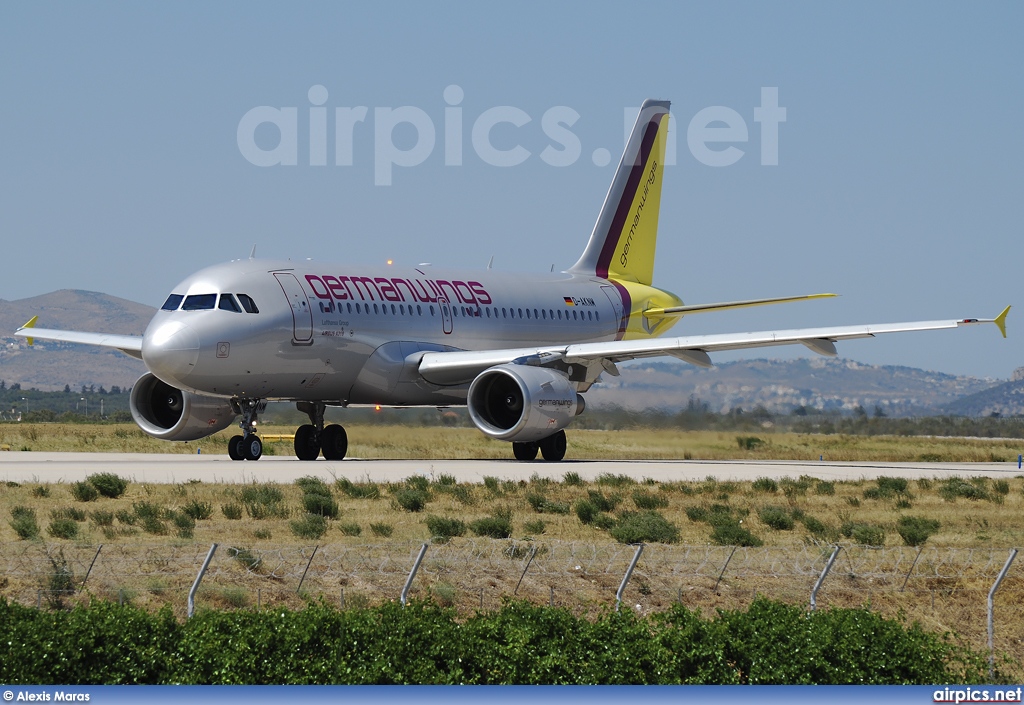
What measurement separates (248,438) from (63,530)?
14.6 meters

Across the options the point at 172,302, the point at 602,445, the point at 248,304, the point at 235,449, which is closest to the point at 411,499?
the point at 248,304

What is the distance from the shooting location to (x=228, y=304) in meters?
30.2

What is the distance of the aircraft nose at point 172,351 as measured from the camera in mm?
29234

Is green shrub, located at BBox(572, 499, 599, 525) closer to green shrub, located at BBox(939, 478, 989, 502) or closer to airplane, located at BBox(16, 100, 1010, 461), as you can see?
green shrub, located at BBox(939, 478, 989, 502)

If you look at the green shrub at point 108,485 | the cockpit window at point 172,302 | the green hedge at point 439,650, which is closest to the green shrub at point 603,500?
the green shrub at point 108,485

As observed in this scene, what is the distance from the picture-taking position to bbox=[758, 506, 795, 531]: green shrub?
21.5 meters

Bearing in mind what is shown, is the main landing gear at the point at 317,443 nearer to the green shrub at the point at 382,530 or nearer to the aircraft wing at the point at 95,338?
the aircraft wing at the point at 95,338

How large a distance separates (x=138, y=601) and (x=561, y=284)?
26.9 meters

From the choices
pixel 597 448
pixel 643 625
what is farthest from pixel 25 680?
pixel 597 448

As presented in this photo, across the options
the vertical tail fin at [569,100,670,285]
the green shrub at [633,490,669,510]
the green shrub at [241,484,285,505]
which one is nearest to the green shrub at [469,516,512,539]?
the green shrub at [241,484,285,505]

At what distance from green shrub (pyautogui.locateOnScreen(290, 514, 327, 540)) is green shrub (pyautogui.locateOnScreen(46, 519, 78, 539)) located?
2.71 metres

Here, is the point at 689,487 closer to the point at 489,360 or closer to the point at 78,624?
the point at 489,360

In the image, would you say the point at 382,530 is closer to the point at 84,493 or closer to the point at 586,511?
the point at 586,511

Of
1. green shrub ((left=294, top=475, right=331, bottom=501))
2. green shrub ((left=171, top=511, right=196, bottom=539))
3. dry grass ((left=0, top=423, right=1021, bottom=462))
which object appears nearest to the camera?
green shrub ((left=171, top=511, right=196, bottom=539))
